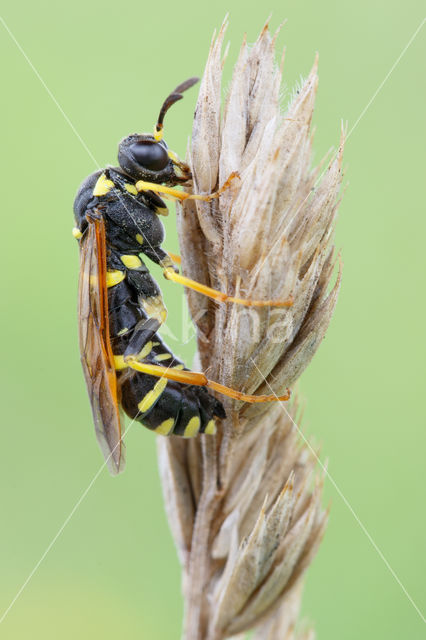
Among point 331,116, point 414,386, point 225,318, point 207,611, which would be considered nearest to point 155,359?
point 225,318

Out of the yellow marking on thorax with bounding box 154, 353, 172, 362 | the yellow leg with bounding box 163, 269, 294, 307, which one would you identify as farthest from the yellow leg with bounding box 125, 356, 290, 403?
the yellow leg with bounding box 163, 269, 294, 307

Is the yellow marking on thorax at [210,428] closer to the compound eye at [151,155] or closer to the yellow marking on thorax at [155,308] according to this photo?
the yellow marking on thorax at [155,308]

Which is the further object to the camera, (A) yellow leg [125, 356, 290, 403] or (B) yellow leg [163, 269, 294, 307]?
(A) yellow leg [125, 356, 290, 403]

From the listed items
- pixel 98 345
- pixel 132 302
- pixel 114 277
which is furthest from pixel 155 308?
pixel 98 345

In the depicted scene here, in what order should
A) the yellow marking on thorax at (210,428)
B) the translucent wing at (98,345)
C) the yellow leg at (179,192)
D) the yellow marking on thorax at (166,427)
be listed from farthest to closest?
the translucent wing at (98,345) < the yellow marking on thorax at (166,427) < the yellow marking on thorax at (210,428) < the yellow leg at (179,192)

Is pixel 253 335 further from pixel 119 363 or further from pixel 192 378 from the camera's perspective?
pixel 119 363

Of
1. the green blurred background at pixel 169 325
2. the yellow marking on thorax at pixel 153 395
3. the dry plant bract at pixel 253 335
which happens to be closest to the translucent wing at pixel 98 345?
the yellow marking on thorax at pixel 153 395

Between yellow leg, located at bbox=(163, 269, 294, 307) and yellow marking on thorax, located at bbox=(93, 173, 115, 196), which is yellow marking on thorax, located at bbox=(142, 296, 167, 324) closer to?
yellow leg, located at bbox=(163, 269, 294, 307)
